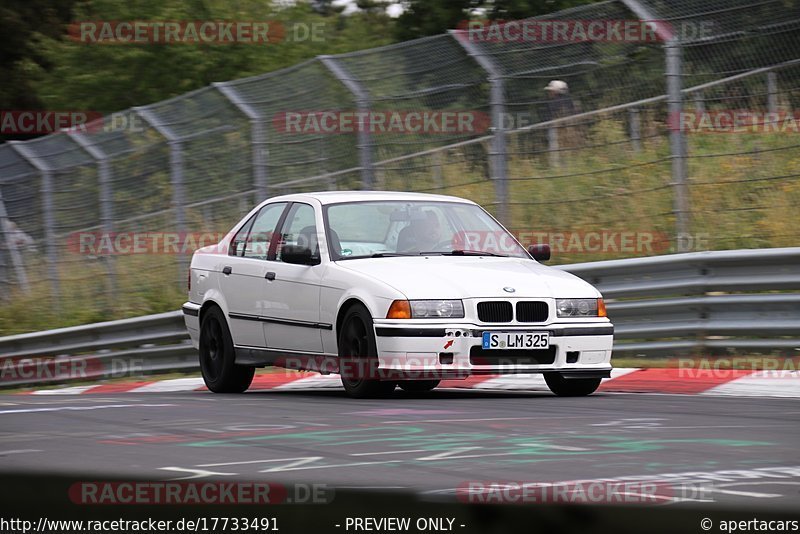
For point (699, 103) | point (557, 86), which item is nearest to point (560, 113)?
point (557, 86)

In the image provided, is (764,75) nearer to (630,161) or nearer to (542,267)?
(630,161)

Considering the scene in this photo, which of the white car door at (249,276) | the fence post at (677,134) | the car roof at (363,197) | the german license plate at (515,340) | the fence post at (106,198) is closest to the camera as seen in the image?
the german license plate at (515,340)

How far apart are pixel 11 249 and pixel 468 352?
1288 centimetres

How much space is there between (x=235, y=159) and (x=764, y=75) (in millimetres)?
6602

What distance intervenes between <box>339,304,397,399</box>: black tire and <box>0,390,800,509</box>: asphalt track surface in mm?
141

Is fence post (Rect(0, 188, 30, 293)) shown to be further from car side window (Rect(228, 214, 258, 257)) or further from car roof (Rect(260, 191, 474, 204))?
car roof (Rect(260, 191, 474, 204))

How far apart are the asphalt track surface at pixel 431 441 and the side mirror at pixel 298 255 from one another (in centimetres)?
101

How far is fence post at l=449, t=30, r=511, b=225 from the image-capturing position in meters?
11.7

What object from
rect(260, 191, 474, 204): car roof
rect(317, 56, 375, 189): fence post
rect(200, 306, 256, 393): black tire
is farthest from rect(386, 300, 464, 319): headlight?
rect(317, 56, 375, 189): fence post

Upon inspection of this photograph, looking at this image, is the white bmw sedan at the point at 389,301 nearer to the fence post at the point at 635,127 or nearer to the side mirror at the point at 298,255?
the side mirror at the point at 298,255

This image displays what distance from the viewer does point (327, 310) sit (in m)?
8.82

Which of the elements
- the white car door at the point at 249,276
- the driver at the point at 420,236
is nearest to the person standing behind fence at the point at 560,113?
the driver at the point at 420,236

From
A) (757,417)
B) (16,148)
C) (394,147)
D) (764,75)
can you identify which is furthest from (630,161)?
(16,148)

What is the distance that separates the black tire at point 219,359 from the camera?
10133 millimetres
